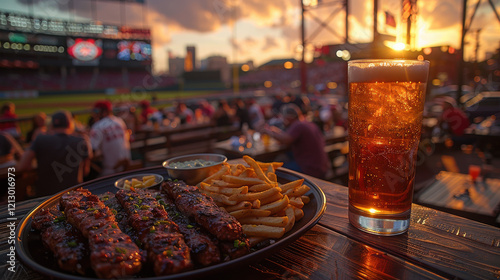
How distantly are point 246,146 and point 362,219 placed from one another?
18.6 ft

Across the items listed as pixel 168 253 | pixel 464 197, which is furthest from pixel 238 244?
pixel 464 197

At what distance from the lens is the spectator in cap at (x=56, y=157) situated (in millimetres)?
5012

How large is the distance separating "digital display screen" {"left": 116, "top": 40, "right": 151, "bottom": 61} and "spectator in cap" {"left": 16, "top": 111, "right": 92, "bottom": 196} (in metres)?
62.5

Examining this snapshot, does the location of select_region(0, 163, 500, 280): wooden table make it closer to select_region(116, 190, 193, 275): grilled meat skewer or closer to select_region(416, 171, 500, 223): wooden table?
select_region(116, 190, 193, 275): grilled meat skewer

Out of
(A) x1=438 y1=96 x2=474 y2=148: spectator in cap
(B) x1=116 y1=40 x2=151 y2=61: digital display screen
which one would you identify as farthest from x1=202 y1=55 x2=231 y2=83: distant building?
(A) x1=438 y1=96 x2=474 y2=148: spectator in cap

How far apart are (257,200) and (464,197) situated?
4.34 m

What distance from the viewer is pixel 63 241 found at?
115 cm

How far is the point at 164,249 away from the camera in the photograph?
1072 millimetres

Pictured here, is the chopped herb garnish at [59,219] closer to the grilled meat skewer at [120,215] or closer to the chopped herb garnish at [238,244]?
the grilled meat skewer at [120,215]

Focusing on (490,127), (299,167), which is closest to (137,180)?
(299,167)

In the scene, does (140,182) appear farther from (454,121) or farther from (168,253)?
(454,121)

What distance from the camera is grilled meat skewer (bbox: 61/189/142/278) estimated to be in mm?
979

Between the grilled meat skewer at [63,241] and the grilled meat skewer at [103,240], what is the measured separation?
0.12ft

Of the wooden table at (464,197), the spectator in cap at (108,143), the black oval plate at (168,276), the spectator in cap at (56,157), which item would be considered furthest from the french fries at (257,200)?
the spectator in cap at (108,143)
